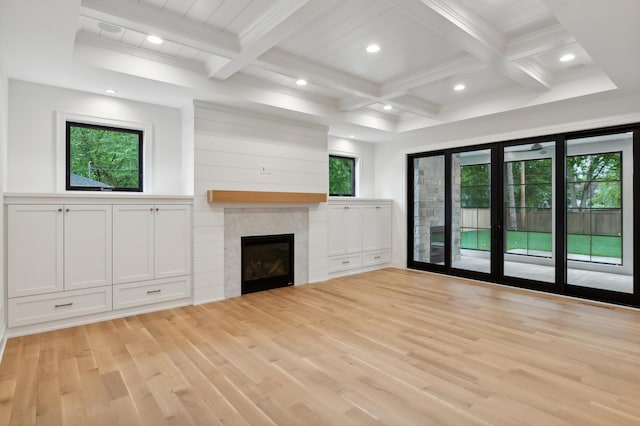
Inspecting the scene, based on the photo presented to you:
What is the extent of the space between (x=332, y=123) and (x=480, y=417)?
438cm

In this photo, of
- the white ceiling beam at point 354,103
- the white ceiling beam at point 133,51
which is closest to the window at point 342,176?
the white ceiling beam at point 354,103

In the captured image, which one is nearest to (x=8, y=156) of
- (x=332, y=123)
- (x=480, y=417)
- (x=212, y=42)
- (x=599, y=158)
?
(x=212, y=42)

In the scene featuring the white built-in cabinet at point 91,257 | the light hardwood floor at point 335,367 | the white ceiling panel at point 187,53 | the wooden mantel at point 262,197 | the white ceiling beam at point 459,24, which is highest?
the white ceiling panel at point 187,53

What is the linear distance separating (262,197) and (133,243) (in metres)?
1.63

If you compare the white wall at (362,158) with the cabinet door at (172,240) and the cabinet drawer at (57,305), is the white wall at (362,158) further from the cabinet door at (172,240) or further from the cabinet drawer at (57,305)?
the cabinet drawer at (57,305)

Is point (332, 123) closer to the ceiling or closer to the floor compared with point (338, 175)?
closer to the ceiling

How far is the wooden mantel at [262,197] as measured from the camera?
438cm

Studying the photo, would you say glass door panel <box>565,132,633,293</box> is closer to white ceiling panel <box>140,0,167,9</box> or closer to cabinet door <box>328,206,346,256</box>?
cabinet door <box>328,206,346,256</box>

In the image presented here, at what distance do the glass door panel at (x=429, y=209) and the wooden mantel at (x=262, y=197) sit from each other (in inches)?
83.3

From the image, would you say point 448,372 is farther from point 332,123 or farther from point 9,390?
point 332,123

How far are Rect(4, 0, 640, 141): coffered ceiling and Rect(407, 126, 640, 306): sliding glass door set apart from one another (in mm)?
901

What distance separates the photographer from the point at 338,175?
6762 millimetres

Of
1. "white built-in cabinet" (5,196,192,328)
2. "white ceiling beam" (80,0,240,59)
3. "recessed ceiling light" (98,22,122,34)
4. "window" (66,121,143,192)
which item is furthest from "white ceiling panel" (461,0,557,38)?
"window" (66,121,143,192)

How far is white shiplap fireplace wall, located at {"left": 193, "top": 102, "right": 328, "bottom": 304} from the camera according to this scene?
14.5 ft
